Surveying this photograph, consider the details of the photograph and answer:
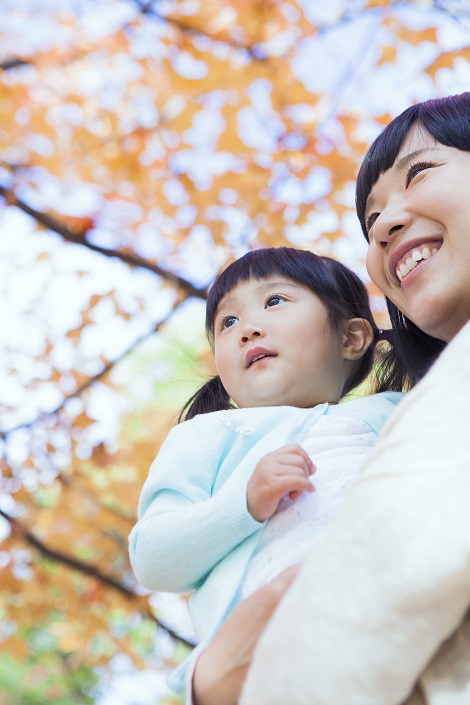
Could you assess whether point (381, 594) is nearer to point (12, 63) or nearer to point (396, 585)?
point (396, 585)

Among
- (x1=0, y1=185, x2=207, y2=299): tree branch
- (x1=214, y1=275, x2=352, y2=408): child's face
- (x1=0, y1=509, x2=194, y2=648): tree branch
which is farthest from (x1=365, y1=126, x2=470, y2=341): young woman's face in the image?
(x1=0, y1=509, x2=194, y2=648): tree branch

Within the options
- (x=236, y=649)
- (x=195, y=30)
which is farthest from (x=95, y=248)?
(x=236, y=649)

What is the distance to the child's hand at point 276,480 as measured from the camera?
4.14ft

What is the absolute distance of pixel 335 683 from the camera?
0.81 m

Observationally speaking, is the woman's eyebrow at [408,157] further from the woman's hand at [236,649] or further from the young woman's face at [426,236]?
the woman's hand at [236,649]

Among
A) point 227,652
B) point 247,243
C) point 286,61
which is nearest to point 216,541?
point 227,652

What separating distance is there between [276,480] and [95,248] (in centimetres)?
259

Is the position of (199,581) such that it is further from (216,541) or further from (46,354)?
(46,354)

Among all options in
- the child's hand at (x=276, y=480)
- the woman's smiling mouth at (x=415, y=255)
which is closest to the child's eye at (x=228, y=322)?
the woman's smiling mouth at (x=415, y=255)

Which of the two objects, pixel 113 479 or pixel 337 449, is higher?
pixel 337 449

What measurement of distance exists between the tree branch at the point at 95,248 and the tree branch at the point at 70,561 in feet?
4.15

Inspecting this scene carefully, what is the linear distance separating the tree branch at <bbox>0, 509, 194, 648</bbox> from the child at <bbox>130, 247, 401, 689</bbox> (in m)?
1.95

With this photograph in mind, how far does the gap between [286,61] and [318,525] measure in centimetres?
326

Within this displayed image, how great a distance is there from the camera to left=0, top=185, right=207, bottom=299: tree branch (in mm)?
3641
